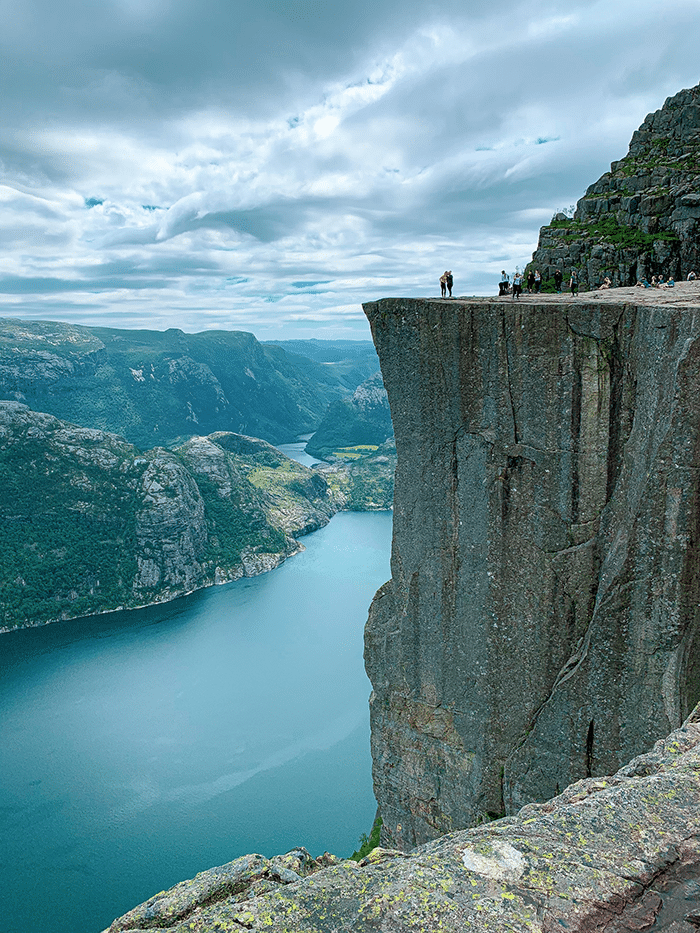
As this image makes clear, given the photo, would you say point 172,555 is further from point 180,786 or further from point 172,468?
point 180,786

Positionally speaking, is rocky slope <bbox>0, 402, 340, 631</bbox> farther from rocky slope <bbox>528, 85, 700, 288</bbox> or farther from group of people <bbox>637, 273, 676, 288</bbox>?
group of people <bbox>637, 273, 676, 288</bbox>

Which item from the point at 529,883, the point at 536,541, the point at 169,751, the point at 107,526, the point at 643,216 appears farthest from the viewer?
Answer: the point at 107,526

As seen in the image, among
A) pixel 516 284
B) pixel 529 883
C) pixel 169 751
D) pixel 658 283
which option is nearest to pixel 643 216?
pixel 658 283

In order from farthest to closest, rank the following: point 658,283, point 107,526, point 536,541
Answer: point 107,526, point 658,283, point 536,541

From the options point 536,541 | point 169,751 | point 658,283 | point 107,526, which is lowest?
point 169,751

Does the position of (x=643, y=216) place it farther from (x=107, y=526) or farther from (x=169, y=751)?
(x=107, y=526)

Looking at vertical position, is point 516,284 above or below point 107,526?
above

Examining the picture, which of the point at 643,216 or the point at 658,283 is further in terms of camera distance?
the point at 643,216

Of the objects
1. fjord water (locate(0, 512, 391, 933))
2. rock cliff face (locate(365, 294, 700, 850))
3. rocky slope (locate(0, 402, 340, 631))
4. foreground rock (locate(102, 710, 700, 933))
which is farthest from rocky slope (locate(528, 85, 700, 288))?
rocky slope (locate(0, 402, 340, 631))
